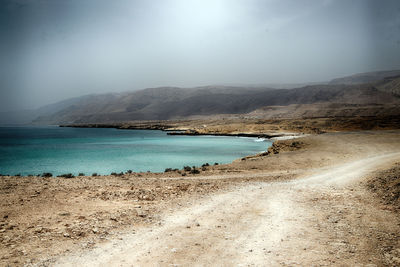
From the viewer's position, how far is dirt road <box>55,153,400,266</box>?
582 cm

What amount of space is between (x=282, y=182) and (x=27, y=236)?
40.5 ft

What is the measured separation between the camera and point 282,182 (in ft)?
49.6

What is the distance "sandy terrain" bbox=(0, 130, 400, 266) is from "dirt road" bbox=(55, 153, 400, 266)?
0.08ft

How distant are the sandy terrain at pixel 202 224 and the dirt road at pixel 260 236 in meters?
0.02

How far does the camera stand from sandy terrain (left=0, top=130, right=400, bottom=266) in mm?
5984

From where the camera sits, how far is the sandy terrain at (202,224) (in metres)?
5.98

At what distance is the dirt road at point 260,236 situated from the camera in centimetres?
582

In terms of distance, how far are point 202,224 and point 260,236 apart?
190cm

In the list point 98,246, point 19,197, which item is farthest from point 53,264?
point 19,197

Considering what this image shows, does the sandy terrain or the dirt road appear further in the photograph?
the sandy terrain

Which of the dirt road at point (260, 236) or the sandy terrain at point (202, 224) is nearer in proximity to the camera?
the dirt road at point (260, 236)

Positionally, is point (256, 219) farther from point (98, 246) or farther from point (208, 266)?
point (98, 246)

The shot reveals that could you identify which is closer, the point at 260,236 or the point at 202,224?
the point at 260,236

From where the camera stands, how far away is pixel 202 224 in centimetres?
817
